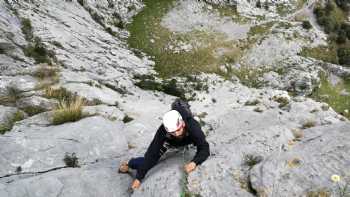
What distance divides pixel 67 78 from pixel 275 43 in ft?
65.3

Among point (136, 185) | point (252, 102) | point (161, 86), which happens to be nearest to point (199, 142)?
point (136, 185)

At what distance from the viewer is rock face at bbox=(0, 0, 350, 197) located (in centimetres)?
676

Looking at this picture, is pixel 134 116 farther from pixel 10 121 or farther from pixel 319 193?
pixel 319 193

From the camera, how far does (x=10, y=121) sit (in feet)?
37.2

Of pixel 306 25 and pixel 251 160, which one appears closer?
pixel 251 160

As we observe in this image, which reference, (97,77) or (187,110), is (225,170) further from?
(97,77)

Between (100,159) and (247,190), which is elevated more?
(247,190)

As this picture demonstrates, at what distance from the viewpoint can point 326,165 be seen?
6.24 meters

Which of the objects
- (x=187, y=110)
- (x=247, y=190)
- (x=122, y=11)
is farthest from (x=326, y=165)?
(x=122, y=11)

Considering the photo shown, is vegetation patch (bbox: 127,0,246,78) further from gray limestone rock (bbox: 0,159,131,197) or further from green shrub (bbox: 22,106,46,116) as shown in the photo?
gray limestone rock (bbox: 0,159,131,197)

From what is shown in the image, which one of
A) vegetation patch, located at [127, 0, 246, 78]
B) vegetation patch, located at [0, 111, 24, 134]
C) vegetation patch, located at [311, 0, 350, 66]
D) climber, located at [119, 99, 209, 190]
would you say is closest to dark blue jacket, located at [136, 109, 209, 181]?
climber, located at [119, 99, 209, 190]

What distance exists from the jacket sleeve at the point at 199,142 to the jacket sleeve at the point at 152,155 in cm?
67

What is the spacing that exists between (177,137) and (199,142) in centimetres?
46

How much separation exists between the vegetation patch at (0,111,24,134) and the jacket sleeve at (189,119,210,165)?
6382 mm
